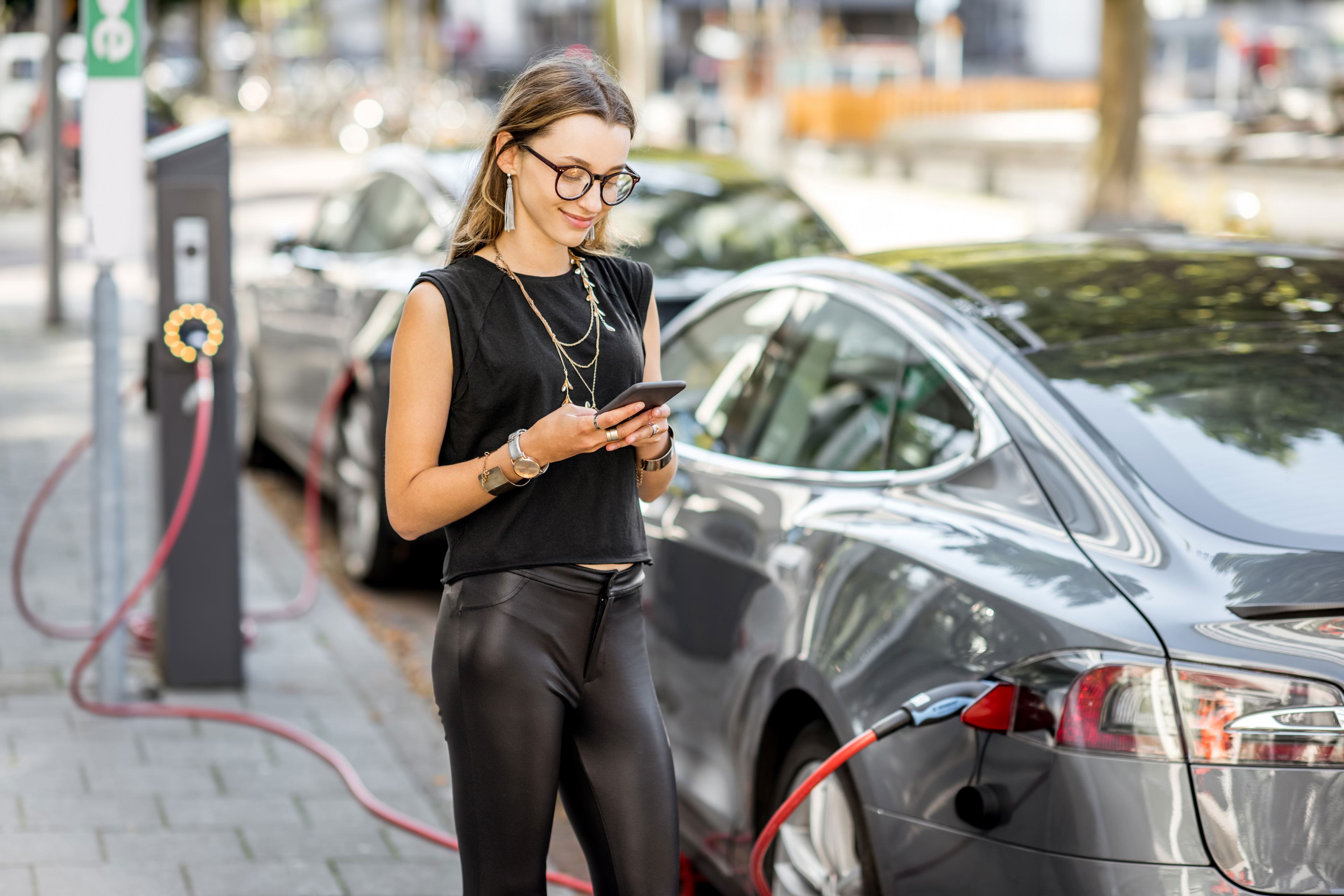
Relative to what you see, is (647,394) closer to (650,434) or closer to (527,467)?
(650,434)

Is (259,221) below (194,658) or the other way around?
the other way around

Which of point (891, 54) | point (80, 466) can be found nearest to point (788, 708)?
point (80, 466)

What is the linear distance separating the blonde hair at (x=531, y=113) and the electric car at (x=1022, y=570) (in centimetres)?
94

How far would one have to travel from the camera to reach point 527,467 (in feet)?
8.25

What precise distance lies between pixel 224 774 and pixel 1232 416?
293 cm

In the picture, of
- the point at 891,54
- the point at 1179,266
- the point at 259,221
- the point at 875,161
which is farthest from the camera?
the point at 891,54

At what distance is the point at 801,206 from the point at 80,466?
13.5 ft

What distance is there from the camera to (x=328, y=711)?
5352 millimetres

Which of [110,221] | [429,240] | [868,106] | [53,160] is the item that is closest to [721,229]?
[429,240]

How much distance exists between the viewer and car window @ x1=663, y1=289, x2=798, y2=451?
4215 millimetres

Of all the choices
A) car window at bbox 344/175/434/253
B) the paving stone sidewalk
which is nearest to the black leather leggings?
the paving stone sidewalk

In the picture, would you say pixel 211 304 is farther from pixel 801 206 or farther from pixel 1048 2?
pixel 1048 2

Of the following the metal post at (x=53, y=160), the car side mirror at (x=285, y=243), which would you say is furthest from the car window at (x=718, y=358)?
the metal post at (x=53, y=160)

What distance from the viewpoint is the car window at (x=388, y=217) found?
7.38 metres
